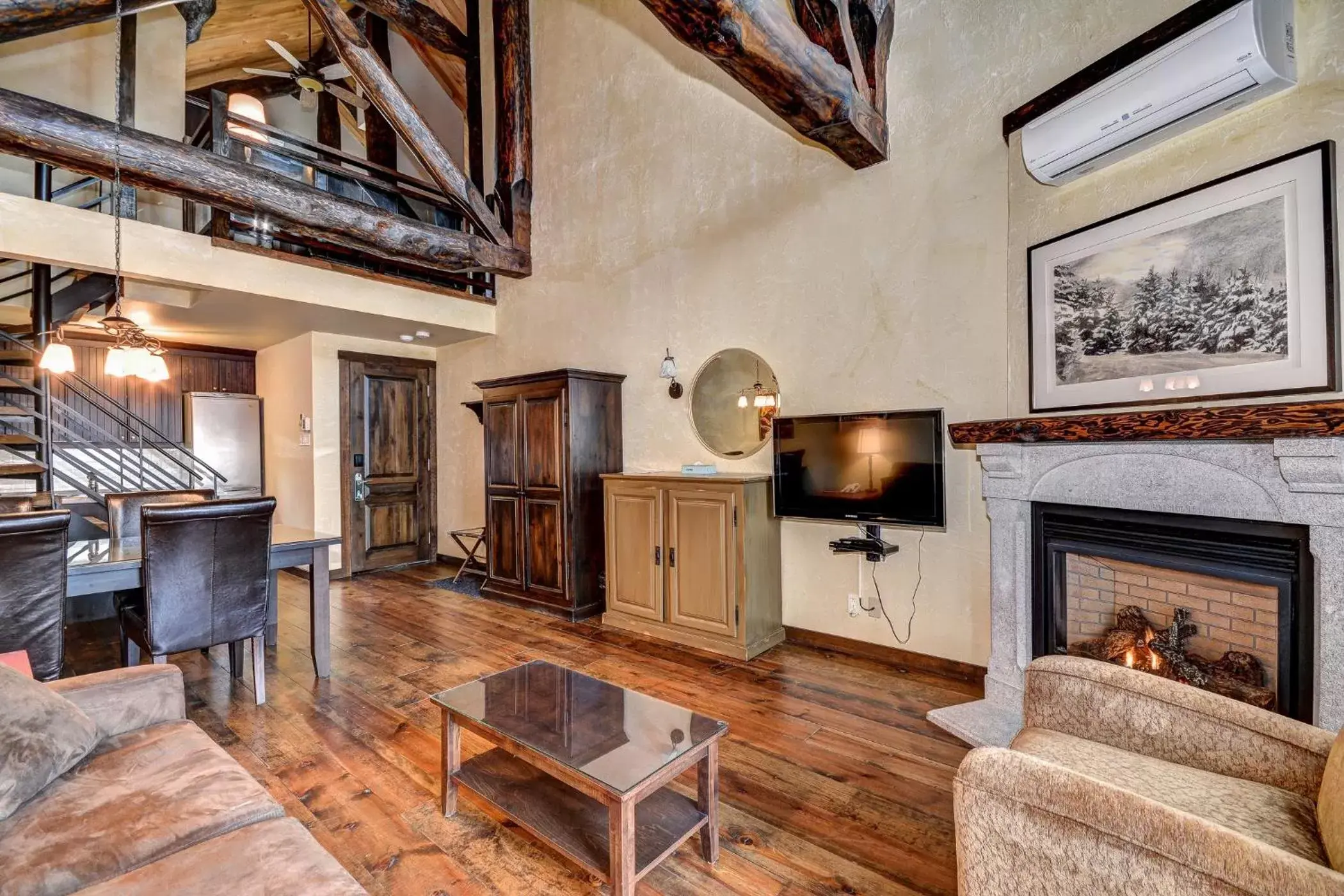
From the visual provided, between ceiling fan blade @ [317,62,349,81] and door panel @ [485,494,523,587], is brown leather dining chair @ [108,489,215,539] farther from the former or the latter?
ceiling fan blade @ [317,62,349,81]

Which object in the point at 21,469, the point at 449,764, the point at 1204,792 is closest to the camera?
the point at 1204,792

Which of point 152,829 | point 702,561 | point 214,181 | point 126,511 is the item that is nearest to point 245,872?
point 152,829

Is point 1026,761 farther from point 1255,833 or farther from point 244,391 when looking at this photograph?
point 244,391

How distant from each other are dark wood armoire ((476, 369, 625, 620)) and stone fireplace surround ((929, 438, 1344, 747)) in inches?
104

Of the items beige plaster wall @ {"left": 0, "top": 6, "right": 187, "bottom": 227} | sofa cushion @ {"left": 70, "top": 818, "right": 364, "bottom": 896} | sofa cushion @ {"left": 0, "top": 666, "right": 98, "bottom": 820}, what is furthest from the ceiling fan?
sofa cushion @ {"left": 70, "top": 818, "right": 364, "bottom": 896}

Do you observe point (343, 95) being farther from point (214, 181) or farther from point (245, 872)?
point (245, 872)

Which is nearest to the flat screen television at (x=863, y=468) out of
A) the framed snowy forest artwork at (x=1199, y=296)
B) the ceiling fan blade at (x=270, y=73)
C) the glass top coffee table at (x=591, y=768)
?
the framed snowy forest artwork at (x=1199, y=296)

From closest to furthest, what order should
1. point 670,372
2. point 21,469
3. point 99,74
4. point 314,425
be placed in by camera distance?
point 670,372, point 21,469, point 99,74, point 314,425

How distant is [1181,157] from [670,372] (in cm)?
284

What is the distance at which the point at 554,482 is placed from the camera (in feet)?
14.9

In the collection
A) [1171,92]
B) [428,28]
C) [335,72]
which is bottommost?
[1171,92]

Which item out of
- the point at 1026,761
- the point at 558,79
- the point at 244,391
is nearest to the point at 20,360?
the point at 244,391

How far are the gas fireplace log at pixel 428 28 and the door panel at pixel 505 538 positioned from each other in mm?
3875

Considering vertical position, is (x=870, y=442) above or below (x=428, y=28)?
below
